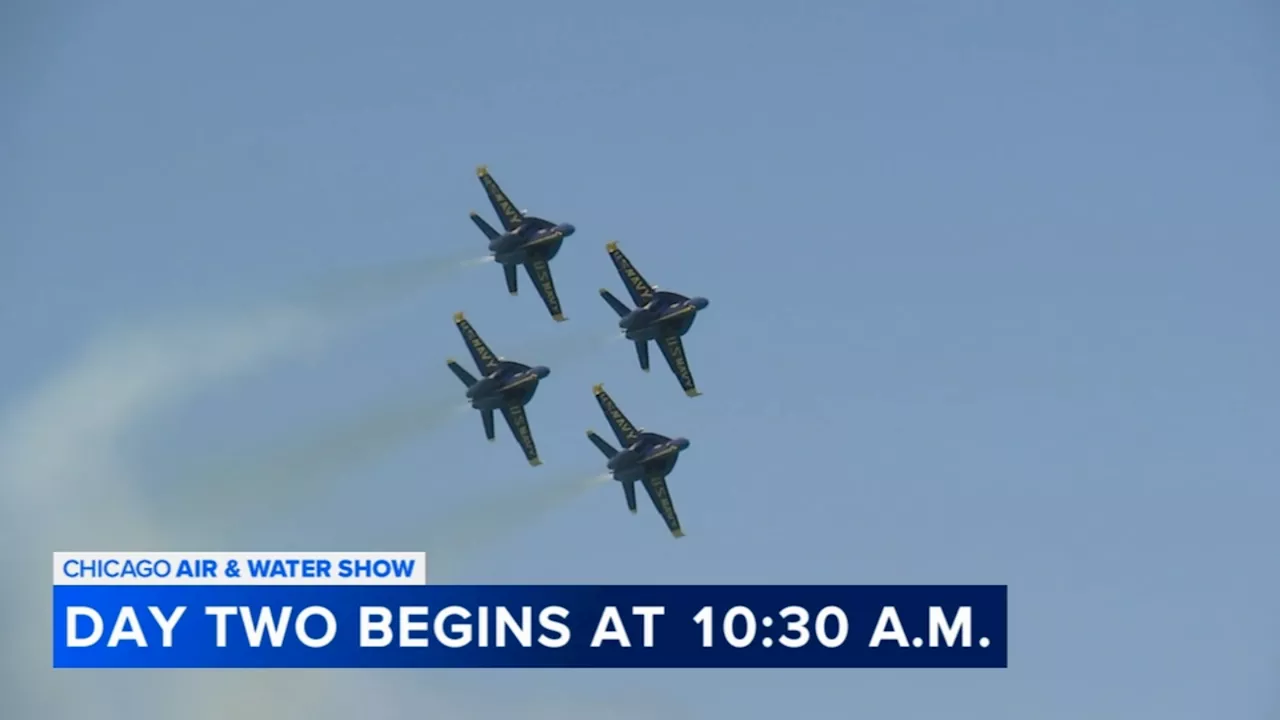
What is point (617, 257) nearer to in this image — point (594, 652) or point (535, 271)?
point (535, 271)

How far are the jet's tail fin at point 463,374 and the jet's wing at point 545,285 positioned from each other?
16.3 ft

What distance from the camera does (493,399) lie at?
512 feet

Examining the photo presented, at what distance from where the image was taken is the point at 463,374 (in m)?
156

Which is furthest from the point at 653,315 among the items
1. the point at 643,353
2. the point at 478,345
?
the point at 478,345

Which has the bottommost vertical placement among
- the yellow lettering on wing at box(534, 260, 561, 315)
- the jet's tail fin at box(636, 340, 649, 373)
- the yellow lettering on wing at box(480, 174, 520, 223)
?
the jet's tail fin at box(636, 340, 649, 373)

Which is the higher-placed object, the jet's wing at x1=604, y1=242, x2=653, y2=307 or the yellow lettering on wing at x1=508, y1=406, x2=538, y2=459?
the jet's wing at x1=604, y1=242, x2=653, y2=307

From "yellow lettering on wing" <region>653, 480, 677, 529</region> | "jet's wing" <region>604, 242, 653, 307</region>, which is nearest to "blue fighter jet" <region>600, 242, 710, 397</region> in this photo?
"jet's wing" <region>604, 242, 653, 307</region>

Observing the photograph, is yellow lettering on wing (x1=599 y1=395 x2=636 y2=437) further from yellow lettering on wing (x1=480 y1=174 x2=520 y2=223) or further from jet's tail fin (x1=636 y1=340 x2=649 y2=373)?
yellow lettering on wing (x1=480 y1=174 x2=520 y2=223)

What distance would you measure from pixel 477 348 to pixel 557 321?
3786mm

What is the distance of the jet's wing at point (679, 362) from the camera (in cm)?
15775

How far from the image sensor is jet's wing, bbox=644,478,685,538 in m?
160

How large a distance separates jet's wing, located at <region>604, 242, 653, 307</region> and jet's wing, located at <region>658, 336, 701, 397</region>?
2.29 metres

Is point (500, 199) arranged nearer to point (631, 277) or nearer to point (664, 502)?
point (631, 277)

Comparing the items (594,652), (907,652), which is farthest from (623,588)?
(907,652)
